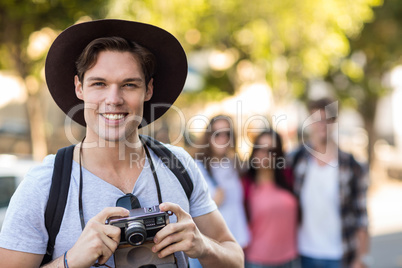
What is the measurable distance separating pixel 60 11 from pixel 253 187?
5.17 m

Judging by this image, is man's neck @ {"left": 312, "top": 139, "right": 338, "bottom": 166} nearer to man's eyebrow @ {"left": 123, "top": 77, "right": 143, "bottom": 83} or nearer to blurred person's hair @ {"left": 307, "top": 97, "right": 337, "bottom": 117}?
blurred person's hair @ {"left": 307, "top": 97, "right": 337, "bottom": 117}

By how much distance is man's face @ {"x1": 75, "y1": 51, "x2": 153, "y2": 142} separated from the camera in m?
1.81

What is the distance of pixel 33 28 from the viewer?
842 centimetres

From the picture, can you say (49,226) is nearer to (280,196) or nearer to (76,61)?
(76,61)

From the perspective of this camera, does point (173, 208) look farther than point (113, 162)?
No

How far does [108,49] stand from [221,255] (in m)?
0.93

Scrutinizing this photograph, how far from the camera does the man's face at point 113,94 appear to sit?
5.94 ft

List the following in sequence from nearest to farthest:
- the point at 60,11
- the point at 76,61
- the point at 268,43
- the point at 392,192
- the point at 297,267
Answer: the point at 76,61 < the point at 297,267 < the point at 60,11 < the point at 268,43 < the point at 392,192

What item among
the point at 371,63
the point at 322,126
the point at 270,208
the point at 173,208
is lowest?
the point at 270,208

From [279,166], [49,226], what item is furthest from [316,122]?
[49,226]

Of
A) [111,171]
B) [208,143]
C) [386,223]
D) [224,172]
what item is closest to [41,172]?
[111,171]

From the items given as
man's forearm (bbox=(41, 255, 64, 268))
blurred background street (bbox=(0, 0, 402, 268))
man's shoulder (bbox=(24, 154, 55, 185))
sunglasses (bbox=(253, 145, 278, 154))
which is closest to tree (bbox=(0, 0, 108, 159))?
blurred background street (bbox=(0, 0, 402, 268))

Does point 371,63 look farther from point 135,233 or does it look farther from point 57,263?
point 57,263

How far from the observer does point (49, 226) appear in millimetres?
1646
